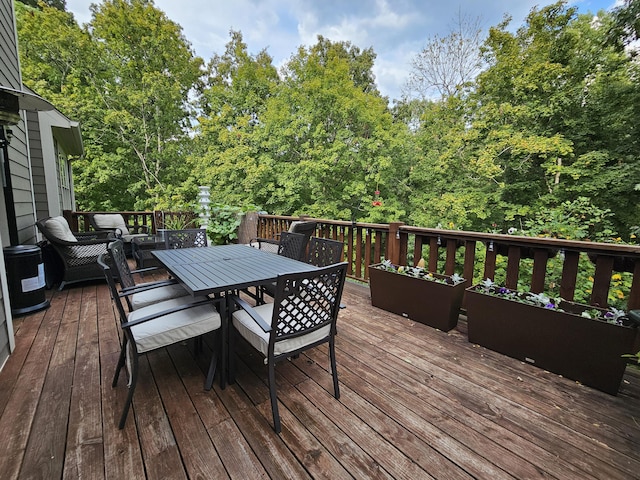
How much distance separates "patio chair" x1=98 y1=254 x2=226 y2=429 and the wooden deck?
188 mm

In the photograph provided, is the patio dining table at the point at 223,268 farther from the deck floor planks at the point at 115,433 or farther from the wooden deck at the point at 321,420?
the deck floor planks at the point at 115,433

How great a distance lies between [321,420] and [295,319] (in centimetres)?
55

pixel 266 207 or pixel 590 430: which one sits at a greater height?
pixel 266 207

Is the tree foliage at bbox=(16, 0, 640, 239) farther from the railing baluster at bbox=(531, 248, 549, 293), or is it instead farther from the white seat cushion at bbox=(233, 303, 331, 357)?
the white seat cushion at bbox=(233, 303, 331, 357)

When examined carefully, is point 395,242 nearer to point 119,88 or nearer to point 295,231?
point 295,231

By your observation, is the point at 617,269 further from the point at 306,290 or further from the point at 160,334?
the point at 160,334

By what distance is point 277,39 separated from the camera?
1093cm

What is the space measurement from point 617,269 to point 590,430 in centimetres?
111

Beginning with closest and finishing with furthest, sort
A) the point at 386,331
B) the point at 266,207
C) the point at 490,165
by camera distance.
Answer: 1. the point at 386,331
2. the point at 490,165
3. the point at 266,207

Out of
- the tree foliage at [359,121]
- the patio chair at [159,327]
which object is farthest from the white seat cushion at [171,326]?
the tree foliage at [359,121]

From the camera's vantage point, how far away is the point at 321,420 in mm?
1509

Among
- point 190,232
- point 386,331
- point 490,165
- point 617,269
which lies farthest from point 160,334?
point 490,165

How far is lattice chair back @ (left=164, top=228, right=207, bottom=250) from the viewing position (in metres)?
3.28

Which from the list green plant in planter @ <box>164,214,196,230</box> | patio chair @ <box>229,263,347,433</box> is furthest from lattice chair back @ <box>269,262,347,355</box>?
green plant in planter @ <box>164,214,196,230</box>
